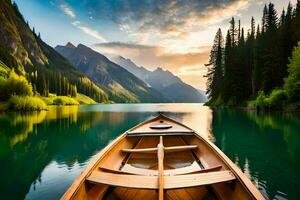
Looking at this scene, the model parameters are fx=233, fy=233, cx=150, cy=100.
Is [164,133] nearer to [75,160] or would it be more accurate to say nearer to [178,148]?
[178,148]

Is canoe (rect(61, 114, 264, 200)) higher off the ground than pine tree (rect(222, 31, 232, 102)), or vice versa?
pine tree (rect(222, 31, 232, 102))

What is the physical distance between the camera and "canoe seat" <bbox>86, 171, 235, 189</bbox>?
4.89 m

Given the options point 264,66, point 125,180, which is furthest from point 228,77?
point 125,180

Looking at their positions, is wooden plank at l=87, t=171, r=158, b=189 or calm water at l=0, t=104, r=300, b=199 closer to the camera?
wooden plank at l=87, t=171, r=158, b=189

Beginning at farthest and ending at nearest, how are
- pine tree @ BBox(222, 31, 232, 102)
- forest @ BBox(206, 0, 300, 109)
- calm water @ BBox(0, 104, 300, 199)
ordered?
pine tree @ BBox(222, 31, 232, 102) < forest @ BBox(206, 0, 300, 109) < calm water @ BBox(0, 104, 300, 199)

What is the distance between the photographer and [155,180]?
5086 millimetres

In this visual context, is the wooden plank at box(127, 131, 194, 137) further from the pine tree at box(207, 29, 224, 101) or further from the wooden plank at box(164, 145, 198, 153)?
the pine tree at box(207, 29, 224, 101)

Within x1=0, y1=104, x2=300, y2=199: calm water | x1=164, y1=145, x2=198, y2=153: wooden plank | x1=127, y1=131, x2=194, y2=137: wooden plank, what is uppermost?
x1=127, y1=131, x2=194, y2=137: wooden plank

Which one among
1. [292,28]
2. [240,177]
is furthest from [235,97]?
[240,177]

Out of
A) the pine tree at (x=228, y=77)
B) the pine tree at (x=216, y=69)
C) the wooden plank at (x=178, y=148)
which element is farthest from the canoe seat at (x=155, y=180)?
the pine tree at (x=216, y=69)

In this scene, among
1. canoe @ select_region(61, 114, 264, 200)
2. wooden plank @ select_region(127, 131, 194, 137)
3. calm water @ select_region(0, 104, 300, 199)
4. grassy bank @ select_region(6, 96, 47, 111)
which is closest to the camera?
canoe @ select_region(61, 114, 264, 200)

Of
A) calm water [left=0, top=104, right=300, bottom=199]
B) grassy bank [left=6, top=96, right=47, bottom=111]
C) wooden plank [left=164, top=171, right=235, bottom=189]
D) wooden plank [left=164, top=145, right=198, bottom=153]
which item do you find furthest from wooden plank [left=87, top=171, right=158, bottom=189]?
grassy bank [left=6, top=96, right=47, bottom=111]

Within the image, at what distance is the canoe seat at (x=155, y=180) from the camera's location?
16.0ft

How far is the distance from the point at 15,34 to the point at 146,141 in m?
209
